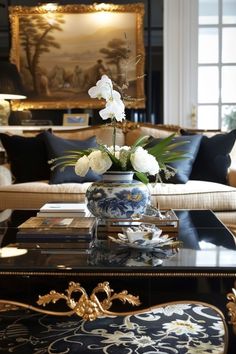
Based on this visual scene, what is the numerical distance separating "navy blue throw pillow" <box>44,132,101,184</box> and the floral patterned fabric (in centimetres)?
116

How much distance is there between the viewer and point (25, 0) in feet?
14.3

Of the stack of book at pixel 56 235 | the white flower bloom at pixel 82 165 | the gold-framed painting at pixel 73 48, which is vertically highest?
the gold-framed painting at pixel 73 48

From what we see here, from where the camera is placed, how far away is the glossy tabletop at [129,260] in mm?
1244

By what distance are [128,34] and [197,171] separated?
5.57 feet

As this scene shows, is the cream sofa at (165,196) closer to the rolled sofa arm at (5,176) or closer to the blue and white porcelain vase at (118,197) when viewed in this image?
the rolled sofa arm at (5,176)

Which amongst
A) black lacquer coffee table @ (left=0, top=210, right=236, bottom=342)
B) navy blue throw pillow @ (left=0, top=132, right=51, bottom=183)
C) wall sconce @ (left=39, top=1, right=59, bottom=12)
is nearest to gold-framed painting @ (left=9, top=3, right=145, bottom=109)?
wall sconce @ (left=39, top=1, right=59, bottom=12)

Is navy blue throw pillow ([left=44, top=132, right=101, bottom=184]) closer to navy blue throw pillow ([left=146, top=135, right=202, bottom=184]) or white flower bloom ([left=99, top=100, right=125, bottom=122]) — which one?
navy blue throw pillow ([left=146, top=135, right=202, bottom=184])

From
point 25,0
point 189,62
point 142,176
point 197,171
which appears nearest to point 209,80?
point 189,62

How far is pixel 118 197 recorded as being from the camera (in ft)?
5.60

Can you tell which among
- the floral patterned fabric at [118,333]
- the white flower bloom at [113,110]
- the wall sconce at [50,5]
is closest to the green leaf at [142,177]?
the white flower bloom at [113,110]

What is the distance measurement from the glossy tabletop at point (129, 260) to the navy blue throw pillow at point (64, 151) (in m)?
1.45

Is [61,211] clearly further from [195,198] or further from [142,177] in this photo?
[195,198]

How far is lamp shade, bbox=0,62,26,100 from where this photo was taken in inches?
150

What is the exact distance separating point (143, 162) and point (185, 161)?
4.98ft
